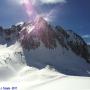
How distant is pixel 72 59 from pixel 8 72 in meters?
64.4

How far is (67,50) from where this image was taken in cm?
16150

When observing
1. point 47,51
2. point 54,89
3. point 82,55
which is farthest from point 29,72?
point 82,55

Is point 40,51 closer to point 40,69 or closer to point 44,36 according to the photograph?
point 44,36

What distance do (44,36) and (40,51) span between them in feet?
42.6

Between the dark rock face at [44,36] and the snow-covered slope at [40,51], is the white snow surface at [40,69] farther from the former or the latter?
the dark rock face at [44,36]

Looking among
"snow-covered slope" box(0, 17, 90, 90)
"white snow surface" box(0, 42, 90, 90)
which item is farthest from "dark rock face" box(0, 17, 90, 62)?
"white snow surface" box(0, 42, 90, 90)

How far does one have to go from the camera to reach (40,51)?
142 metres

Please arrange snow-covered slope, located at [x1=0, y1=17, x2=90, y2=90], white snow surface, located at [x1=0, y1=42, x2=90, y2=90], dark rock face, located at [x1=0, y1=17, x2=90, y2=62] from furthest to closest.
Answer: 1. dark rock face, located at [x1=0, y1=17, x2=90, y2=62]
2. snow-covered slope, located at [x1=0, y1=17, x2=90, y2=90]
3. white snow surface, located at [x1=0, y1=42, x2=90, y2=90]

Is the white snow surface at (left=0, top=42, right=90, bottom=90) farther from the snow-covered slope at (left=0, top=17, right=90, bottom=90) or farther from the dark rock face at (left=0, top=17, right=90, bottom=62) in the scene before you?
the dark rock face at (left=0, top=17, right=90, bottom=62)

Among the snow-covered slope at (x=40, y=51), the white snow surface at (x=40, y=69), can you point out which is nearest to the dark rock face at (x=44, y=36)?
the snow-covered slope at (x=40, y=51)

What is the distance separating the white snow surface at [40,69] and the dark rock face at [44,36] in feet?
11.9

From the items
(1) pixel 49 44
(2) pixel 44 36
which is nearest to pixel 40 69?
(1) pixel 49 44

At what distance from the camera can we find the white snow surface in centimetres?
7302

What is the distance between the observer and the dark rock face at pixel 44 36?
5699 inches
